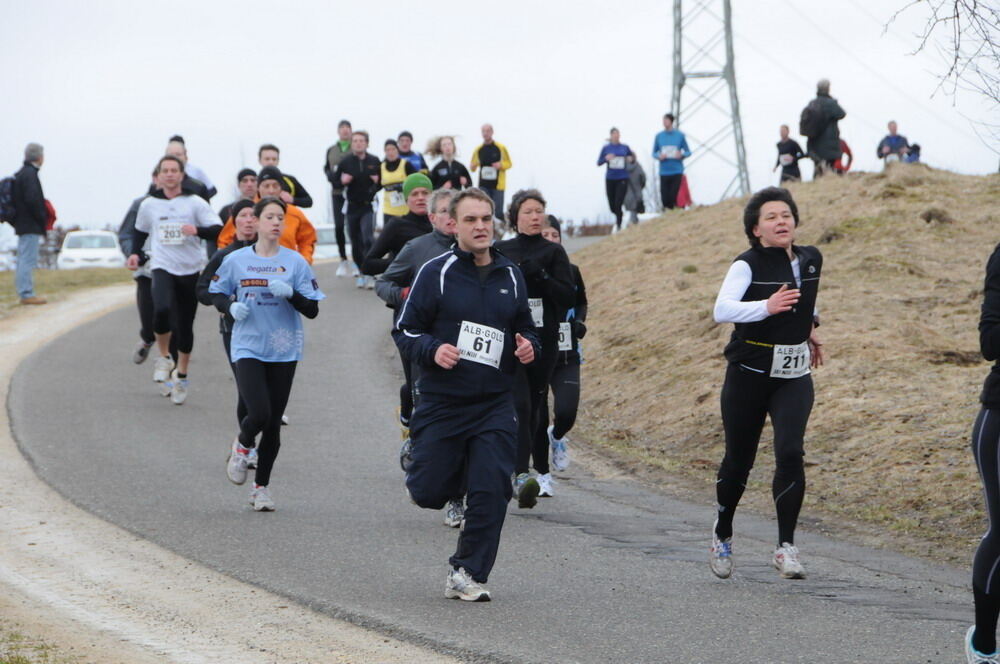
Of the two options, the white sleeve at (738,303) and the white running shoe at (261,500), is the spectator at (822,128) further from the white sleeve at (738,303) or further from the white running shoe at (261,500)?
the white sleeve at (738,303)

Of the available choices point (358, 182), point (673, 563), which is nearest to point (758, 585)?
point (673, 563)

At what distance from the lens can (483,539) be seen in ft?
22.1

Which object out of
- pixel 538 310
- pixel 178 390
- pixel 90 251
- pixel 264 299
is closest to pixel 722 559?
pixel 538 310

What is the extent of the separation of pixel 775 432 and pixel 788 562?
0.67 m

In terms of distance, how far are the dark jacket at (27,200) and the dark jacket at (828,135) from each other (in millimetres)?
11969

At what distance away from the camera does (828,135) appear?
2306 centimetres

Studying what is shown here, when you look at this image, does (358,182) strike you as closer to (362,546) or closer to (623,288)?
(623,288)

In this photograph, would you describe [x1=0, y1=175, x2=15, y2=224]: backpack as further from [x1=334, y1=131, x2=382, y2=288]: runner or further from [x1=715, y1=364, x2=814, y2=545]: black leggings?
[x1=715, y1=364, x2=814, y2=545]: black leggings

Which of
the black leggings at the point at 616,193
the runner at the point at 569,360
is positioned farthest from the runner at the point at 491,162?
the runner at the point at 569,360

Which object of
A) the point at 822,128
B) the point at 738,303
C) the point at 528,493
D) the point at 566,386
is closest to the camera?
Answer: the point at 738,303

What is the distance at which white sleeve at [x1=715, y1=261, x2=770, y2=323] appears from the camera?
709 cm

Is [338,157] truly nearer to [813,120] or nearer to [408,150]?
[408,150]

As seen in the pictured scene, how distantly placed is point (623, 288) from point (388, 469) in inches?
370

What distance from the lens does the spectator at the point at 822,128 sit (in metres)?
22.2
